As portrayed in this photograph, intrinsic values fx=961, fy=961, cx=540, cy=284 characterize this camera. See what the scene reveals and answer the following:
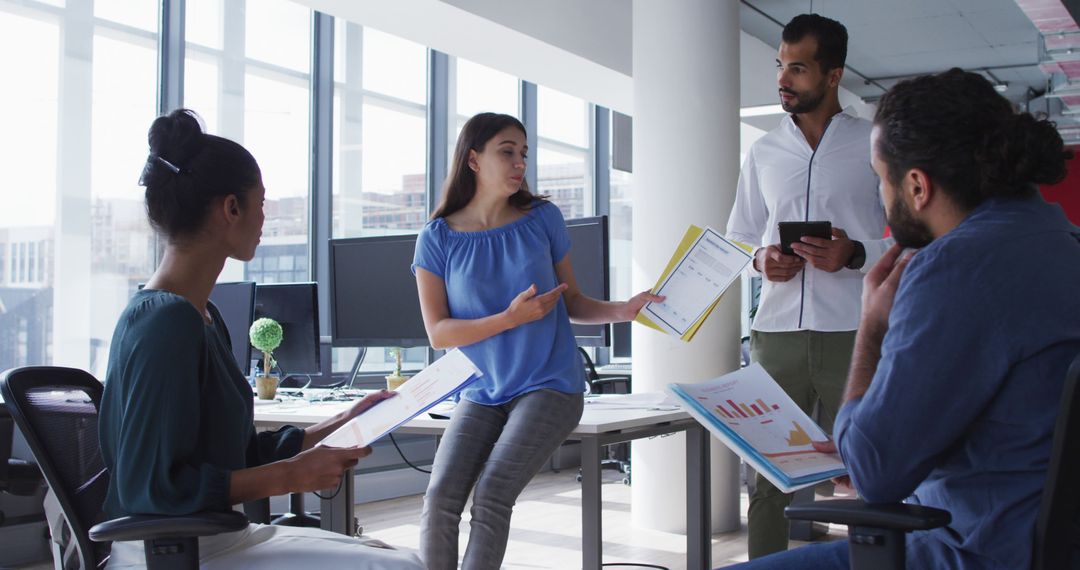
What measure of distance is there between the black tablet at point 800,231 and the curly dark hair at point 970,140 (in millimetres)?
1074

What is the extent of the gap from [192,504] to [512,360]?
1.07 metres

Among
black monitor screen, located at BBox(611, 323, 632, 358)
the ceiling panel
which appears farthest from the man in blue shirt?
the ceiling panel

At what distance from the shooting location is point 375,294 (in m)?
3.86

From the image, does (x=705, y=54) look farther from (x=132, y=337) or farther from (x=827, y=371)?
(x=132, y=337)

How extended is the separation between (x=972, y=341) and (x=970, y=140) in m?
0.29

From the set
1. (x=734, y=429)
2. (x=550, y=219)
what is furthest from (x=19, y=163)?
(x=734, y=429)

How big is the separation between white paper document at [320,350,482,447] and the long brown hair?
0.78 m

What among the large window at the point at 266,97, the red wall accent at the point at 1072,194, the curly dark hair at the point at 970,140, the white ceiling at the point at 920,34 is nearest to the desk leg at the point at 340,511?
the curly dark hair at the point at 970,140

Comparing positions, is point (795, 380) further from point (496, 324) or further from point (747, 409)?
point (747, 409)

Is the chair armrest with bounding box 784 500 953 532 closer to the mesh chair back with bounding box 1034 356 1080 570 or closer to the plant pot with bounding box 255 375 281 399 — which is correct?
the mesh chair back with bounding box 1034 356 1080 570

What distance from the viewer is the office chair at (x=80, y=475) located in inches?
54.0

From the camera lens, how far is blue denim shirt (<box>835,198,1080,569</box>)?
1173 millimetres

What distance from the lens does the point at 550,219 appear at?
2566 millimetres

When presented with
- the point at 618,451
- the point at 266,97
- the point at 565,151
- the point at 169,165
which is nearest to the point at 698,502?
the point at 169,165
